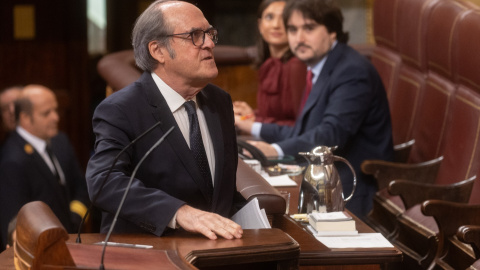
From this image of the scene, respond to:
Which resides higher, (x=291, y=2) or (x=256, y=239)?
(x=291, y=2)

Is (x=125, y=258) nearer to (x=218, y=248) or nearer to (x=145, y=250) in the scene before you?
(x=145, y=250)

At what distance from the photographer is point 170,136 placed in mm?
2018

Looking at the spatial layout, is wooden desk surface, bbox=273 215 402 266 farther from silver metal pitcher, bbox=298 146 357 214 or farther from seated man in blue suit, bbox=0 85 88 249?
seated man in blue suit, bbox=0 85 88 249

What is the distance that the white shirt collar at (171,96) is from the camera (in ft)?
6.89

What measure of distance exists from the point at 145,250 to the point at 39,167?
264 cm

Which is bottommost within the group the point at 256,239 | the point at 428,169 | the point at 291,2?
the point at 428,169

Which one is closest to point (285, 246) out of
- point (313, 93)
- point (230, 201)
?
point (230, 201)

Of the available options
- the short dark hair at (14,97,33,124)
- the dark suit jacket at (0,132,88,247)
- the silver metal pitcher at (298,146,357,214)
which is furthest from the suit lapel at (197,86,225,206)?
the short dark hair at (14,97,33,124)

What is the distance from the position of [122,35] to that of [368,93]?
357cm

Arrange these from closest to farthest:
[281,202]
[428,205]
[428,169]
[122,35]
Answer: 1. [281,202]
2. [428,205]
3. [428,169]
4. [122,35]

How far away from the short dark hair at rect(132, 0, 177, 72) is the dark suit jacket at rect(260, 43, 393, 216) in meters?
1.36

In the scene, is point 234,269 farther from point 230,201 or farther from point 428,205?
point 428,205

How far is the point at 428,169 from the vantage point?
A: 3.61 metres

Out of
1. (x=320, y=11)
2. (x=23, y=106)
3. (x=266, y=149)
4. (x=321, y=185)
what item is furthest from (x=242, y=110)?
(x=321, y=185)
